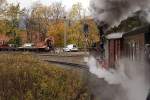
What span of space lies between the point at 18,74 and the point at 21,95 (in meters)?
0.93

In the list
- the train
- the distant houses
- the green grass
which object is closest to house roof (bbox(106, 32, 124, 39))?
the train

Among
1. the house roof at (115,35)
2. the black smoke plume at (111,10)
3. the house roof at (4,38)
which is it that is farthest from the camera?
the house roof at (4,38)

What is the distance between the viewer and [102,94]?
18500 millimetres

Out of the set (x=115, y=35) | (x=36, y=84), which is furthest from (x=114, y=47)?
(x=36, y=84)

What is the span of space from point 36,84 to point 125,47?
1138cm

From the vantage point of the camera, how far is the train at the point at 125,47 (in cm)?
1636

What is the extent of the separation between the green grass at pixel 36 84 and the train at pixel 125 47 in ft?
9.19

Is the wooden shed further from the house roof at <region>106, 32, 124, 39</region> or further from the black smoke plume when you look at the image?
the black smoke plume

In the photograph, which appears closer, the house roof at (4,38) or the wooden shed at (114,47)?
the wooden shed at (114,47)

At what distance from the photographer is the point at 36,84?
13.8m

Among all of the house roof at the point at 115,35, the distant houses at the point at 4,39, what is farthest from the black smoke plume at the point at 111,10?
the distant houses at the point at 4,39

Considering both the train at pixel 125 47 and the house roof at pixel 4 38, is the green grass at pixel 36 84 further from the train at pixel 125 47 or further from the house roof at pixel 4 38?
the house roof at pixel 4 38

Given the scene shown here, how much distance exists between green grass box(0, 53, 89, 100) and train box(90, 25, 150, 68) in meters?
2.80

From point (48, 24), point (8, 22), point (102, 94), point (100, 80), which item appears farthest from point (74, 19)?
point (102, 94)
